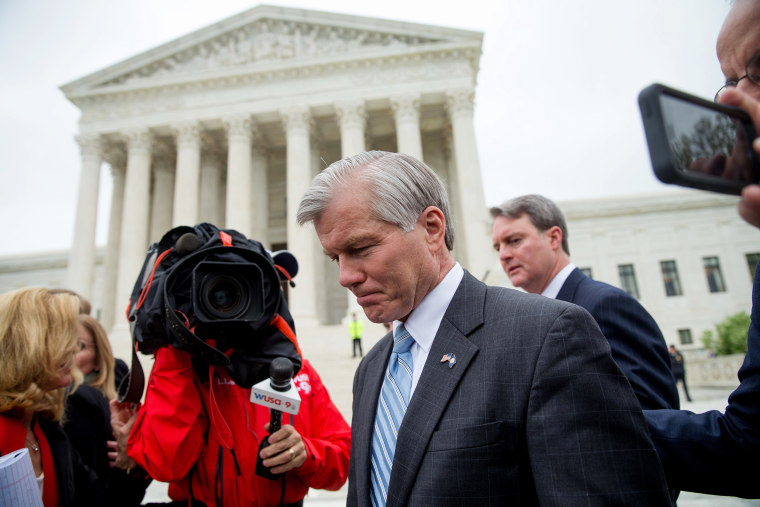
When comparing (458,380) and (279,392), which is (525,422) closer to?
(458,380)

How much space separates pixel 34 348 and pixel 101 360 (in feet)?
6.20

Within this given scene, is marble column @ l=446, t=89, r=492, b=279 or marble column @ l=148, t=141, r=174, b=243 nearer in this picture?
marble column @ l=446, t=89, r=492, b=279

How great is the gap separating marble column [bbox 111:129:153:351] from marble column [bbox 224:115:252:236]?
16.2 ft

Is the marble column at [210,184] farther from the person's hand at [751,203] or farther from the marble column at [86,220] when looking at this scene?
the person's hand at [751,203]

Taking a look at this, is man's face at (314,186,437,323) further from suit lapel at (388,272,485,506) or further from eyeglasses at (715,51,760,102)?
eyeglasses at (715,51,760,102)

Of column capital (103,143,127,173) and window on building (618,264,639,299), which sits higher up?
column capital (103,143,127,173)

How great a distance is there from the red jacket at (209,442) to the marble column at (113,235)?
85.2ft

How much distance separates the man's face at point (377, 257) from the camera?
1.75 metres

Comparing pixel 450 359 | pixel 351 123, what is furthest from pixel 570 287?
pixel 351 123

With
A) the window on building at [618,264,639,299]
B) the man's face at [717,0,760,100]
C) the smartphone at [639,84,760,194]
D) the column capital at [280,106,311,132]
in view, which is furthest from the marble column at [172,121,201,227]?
the window on building at [618,264,639,299]

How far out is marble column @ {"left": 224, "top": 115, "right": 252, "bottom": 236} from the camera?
23016mm

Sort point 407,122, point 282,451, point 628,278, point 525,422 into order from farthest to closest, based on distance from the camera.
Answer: point 628,278 → point 407,122 → point 282,451 → point 525,422

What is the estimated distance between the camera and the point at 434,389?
1559 mm

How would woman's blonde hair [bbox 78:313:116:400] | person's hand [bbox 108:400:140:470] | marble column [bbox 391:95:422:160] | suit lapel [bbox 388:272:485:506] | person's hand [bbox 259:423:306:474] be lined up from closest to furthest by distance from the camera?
suit lapel [bbox 388:272:485:506]
person's hand [bbox 259:423:306:474]
person's hand [bbox 108:400:140:470]
woman's blonde hair [bbox 78:313:116:400]
marble column [bbox 391:95:422:160]
